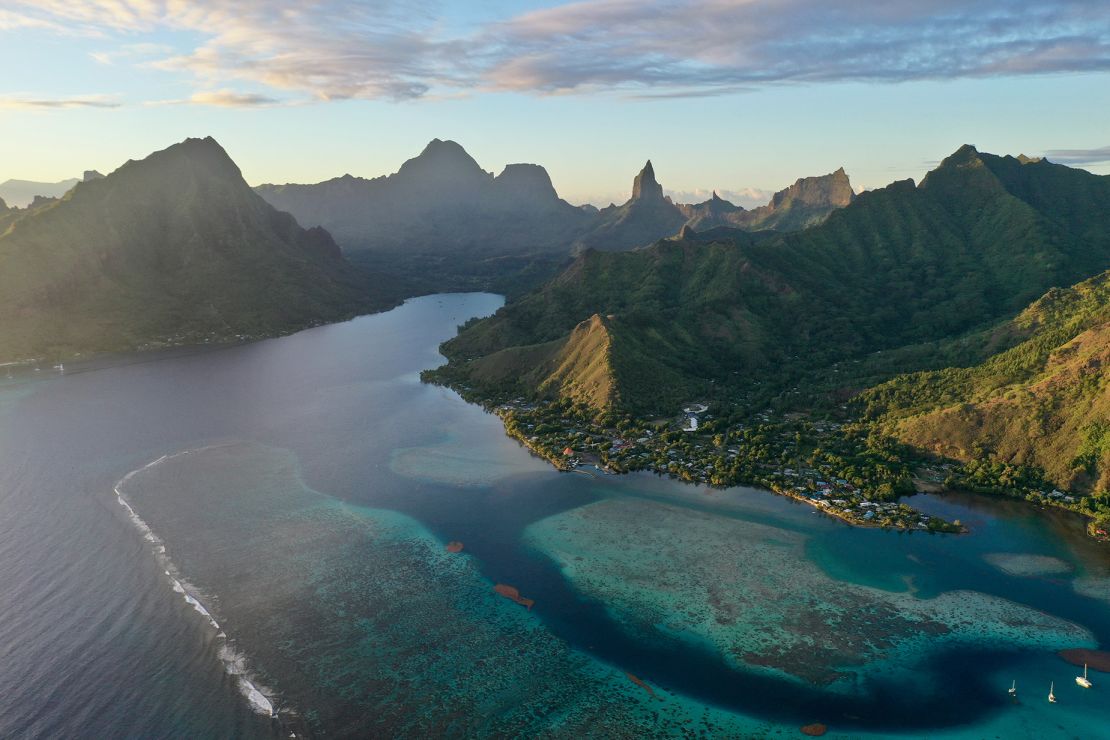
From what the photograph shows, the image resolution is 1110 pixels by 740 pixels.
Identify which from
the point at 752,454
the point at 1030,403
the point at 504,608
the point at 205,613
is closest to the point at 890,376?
the point at 1030,403

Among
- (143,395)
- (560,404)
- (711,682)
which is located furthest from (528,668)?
(143,395)

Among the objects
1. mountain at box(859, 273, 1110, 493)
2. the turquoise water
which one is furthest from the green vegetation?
the turquoise water

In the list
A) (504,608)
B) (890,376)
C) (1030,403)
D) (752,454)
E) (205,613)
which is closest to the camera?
(205,613)

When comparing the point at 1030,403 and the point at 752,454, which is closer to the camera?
the point at 1030,403

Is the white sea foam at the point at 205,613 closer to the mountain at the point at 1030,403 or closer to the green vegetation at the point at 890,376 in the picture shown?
the green vegetation at the point at 890,376

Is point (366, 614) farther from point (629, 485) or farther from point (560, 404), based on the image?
point (560, 404)

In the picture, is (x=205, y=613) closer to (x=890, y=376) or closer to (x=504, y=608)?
(x=504, y=608)

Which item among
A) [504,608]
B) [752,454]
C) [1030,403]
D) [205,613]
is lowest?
[504,608]
